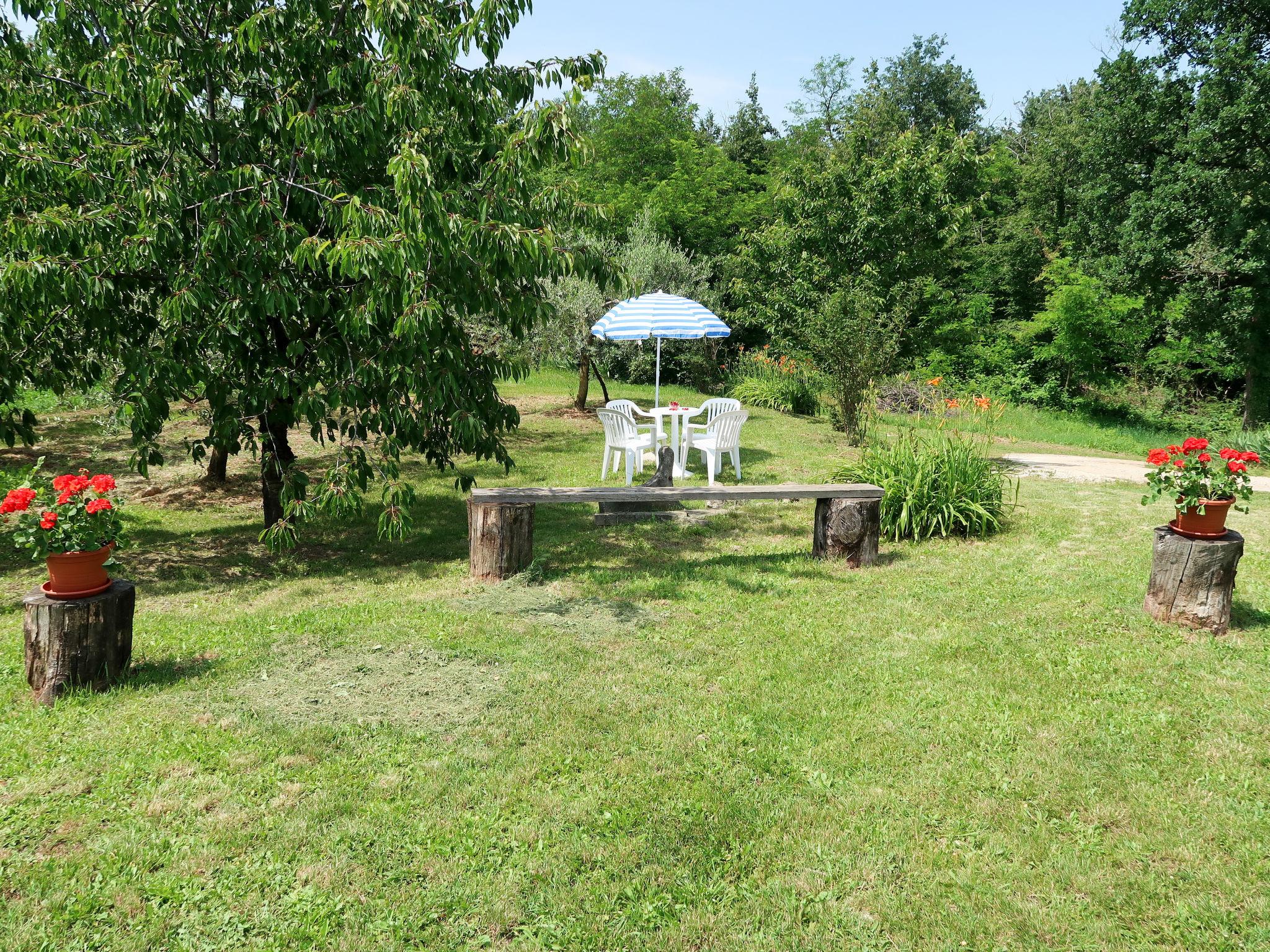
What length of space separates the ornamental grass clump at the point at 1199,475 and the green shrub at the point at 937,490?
208 centimetres

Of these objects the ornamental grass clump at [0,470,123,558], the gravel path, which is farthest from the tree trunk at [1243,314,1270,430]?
the ornamental grass clump at [0,470,123,558]

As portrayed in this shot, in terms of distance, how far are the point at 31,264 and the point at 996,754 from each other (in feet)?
18.2

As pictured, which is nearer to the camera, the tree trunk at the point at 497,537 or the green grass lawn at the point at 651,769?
the green grass lawn at the point at 651,769

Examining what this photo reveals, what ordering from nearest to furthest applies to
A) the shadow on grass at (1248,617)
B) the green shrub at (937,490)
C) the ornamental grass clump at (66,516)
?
1. the ornamental grass clump at (66,516)
2. the shadow on grass at (1248,617)
3. the green shrub at (937,490)

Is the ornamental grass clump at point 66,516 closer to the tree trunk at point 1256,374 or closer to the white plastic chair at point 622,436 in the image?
the white plastic chair at point 622,436

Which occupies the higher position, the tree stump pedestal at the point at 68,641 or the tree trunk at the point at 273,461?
the tree trunk at the point at 273,461

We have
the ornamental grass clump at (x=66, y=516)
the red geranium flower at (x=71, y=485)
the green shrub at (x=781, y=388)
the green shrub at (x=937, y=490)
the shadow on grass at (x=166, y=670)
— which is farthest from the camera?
the green shrub at (x=781, y=388)

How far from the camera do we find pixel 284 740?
11.2 feet

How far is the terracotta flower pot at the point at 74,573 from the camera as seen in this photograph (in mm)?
3641

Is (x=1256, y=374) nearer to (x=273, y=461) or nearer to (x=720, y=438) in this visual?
(x=720, y=438)

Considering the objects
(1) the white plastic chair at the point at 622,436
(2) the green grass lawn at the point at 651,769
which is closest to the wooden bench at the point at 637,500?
(2) the green grass lawn at the point at 651,769

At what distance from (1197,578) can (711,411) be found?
21.5ft

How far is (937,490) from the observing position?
6.97 metres

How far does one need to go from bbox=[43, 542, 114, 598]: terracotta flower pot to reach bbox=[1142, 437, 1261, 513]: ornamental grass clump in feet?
17.5
